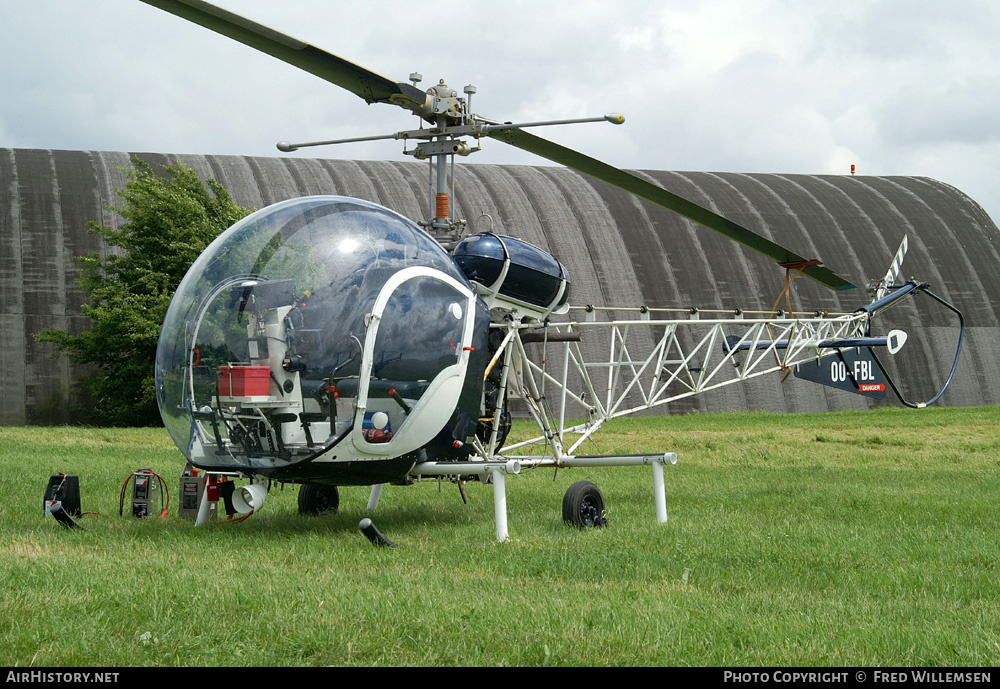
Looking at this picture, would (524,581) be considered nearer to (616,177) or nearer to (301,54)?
(301,54)

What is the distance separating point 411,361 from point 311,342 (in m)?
0.85

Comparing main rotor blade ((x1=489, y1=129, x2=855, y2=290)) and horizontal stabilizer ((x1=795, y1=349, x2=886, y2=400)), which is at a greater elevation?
main rotor blade ((x1=489, y1=129, x2=855, y2=290))

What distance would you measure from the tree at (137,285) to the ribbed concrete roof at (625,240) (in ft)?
3.76

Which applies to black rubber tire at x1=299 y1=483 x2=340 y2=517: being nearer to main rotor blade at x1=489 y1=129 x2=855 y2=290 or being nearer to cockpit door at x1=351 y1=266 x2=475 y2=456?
cockpit door at x1=351 y1=266 x2=475 y2=456

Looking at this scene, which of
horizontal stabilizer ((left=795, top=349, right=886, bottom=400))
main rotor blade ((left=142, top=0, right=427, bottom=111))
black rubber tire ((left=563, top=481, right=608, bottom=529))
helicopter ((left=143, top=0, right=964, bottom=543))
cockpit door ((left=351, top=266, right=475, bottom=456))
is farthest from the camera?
horizontal stabilizer ((left=795, top=349, right=886, bottom=400))

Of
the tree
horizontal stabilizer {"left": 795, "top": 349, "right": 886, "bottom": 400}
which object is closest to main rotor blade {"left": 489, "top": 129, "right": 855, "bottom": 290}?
horizontal stabilizer {"left": 795, "top": 349, "right": 886, "bottom": 400}

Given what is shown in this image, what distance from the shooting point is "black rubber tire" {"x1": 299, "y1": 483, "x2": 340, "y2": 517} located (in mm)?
9844

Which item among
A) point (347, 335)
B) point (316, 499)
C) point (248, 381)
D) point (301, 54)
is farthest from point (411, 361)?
point (316, 499)

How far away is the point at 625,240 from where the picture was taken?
3002 centimetres

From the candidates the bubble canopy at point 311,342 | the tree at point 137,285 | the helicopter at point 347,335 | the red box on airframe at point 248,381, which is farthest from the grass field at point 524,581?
the tree at point 137,285

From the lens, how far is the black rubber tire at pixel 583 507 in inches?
346

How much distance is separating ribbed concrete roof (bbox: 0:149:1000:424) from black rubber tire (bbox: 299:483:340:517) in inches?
661

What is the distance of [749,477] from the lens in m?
13.3
